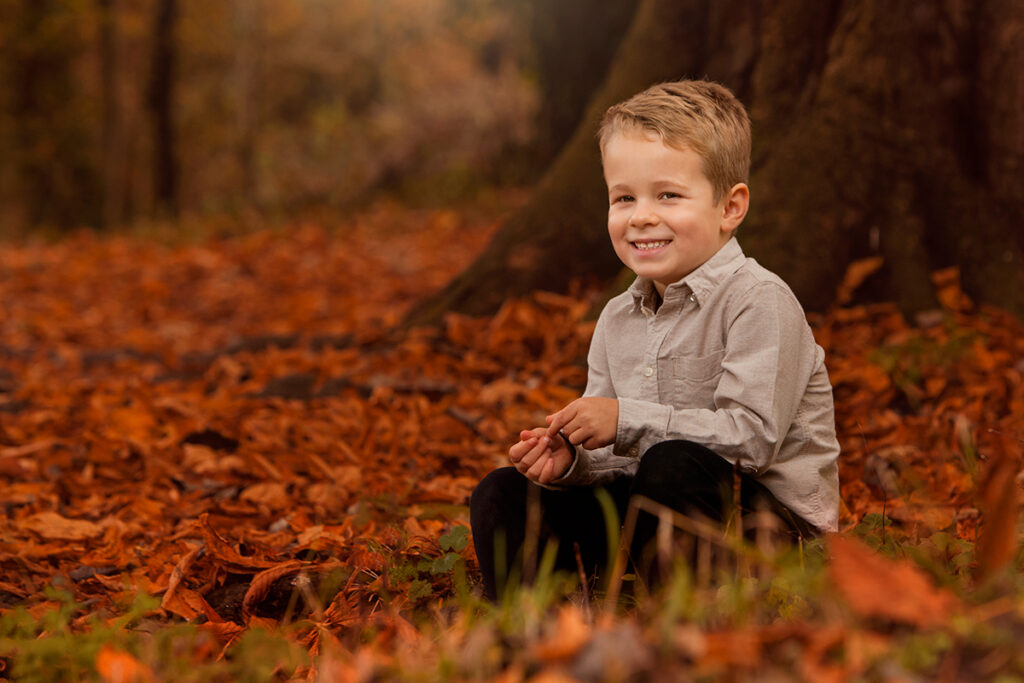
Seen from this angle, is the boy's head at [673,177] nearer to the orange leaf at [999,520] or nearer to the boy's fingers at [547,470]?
the boy's fingers at [547,470]

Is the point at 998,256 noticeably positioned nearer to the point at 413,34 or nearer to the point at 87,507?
the point at 87,507

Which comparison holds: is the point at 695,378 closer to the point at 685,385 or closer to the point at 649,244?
the point at 685,385

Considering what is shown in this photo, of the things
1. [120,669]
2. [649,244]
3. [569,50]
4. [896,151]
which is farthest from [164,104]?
[120,669]

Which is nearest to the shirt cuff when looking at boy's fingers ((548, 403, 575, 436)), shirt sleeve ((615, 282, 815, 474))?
shirt sleeve ((615, 282, 815, 474))

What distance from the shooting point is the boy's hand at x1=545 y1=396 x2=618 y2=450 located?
2.12 metres

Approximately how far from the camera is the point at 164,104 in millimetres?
15852

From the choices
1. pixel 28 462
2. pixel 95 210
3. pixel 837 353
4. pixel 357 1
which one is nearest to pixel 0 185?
pixel 95 210

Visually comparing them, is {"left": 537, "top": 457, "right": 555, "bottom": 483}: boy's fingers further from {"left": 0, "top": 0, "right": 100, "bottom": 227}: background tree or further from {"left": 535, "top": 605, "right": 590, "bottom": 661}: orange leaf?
{"left": 0, "top": 0, "right": 100, "bottom": 227}: background tree

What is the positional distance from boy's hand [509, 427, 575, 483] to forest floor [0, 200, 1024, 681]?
28 cm

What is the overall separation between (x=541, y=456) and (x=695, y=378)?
1.37 feet

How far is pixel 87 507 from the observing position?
3322 millimetres

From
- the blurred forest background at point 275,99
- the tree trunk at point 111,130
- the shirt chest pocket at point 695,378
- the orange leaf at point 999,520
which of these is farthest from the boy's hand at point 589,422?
the tree trunk at point 111,130

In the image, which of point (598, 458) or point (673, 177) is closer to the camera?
point (673, 177)

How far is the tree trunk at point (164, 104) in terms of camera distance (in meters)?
15.2
